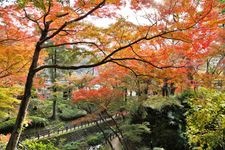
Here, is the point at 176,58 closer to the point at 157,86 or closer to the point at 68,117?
the point at 157,86

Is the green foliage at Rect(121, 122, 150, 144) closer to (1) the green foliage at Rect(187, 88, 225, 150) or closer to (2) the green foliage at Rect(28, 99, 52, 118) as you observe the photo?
(1) the green foliage at Rect(187, 88, 225, 150)

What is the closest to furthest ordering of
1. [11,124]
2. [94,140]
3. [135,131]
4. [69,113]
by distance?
[135,131]
[94,140]
[11,124]
[69,113]

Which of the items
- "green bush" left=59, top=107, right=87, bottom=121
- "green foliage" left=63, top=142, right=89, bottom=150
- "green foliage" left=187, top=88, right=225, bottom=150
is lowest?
"green foliage" left=63, top=142, right=89, bottom=150

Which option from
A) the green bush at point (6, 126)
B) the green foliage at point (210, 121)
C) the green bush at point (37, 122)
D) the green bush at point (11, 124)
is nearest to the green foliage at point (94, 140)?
the green bush at point (11, 124)

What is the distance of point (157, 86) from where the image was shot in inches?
827

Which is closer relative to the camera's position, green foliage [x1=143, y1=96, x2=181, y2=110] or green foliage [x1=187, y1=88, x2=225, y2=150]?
green foliage [x1=187, y1=88, x2=225, y2=150]

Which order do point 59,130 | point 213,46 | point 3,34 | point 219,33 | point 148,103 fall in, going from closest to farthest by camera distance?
point 3,34, point 148,103, point 219,33, point 213,46, point 59,130

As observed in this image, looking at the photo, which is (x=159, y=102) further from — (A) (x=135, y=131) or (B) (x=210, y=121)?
(B) (x=210, y=121)

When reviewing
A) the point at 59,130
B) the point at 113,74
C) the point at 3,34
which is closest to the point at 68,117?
the point at 59,130

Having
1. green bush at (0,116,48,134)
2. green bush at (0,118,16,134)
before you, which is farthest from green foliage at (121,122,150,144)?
green bush at (0,118,16,134)

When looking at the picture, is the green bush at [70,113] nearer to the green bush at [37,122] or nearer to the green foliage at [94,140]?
the green bush at [37,122]

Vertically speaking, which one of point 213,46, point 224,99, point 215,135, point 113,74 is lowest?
point 215,135

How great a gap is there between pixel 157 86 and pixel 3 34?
1176 centimetres

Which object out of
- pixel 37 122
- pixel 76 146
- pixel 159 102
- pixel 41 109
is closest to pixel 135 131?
pixel 159 102
